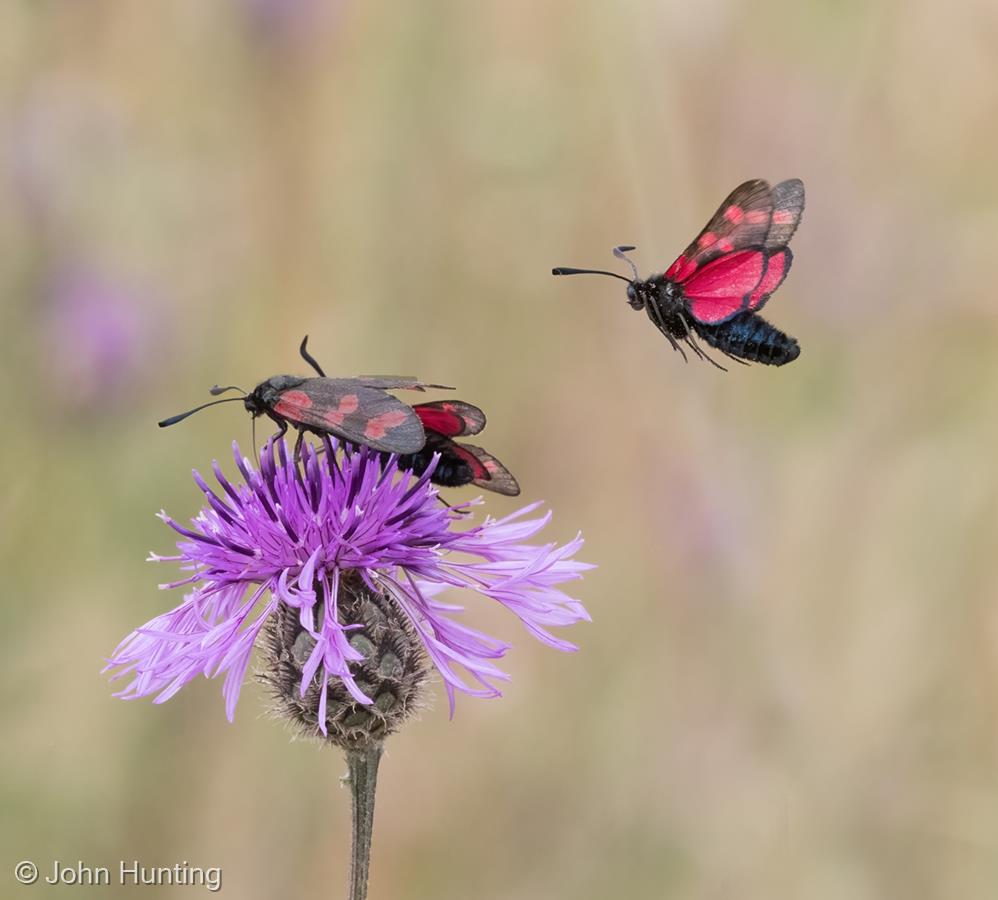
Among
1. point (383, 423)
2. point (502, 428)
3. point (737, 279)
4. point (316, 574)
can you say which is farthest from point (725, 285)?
point (502, 428)

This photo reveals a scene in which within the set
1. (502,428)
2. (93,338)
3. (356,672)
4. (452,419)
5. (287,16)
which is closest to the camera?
(356,672)

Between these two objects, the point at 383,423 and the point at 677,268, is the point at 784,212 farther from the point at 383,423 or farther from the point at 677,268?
the point at 383,423

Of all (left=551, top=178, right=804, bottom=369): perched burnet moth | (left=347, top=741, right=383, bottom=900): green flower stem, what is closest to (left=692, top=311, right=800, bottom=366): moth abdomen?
(left=551, top=178, right=804, bottom=369): perched burnet moth

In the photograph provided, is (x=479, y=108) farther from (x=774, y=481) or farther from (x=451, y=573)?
(x=451, y=573)

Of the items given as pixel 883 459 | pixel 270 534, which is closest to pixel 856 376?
pixel 883 459

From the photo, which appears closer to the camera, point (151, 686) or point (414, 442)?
point (414, 442)
